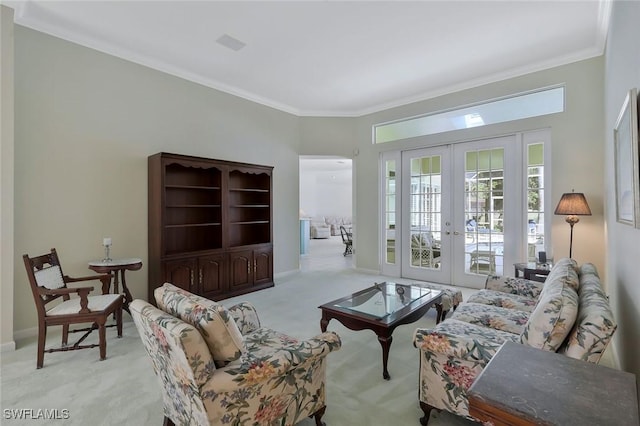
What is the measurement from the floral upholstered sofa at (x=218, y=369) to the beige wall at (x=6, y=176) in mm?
2200

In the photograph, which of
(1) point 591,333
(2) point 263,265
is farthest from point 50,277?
(1) point 591,333

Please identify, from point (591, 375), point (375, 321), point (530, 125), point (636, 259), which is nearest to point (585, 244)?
point (530, 125)

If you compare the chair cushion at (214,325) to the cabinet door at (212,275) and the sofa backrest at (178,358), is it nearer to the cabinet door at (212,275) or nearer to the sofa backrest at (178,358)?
the sofa backrest at (178,358)

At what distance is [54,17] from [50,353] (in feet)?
10.8

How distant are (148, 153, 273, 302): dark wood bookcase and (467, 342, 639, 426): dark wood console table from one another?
3.83 meters

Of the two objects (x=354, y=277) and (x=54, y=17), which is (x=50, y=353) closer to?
(x=54, y=17)

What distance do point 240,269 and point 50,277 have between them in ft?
7.47

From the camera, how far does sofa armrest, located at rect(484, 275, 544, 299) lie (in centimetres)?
306

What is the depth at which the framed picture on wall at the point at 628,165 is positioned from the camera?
5.07ft

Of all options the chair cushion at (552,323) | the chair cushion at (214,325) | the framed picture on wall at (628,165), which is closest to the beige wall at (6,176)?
the chair cushion at (214,325)

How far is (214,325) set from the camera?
141 cm

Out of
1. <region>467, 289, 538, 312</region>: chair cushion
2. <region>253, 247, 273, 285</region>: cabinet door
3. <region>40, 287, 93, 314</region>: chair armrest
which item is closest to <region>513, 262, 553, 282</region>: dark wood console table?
<region>467, 289, 538, 312</region>: chair cushion

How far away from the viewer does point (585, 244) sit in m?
3.91

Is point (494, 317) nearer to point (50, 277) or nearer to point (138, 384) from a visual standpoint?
point (138, 384)
